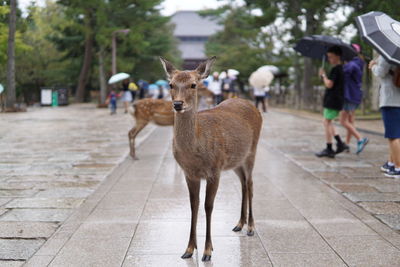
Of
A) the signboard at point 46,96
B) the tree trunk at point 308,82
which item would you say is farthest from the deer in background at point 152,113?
the signboard at point 46,96

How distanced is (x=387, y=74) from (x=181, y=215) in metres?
3.64

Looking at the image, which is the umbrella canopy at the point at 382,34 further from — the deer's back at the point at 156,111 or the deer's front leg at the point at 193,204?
the deer's back at the point at 156,111

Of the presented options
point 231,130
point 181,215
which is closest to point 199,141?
point 231,130

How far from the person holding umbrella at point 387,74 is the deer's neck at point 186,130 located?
3121 millimetres

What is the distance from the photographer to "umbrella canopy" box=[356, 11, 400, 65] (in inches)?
218

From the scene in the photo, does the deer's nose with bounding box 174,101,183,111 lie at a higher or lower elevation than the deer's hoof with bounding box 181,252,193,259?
higher

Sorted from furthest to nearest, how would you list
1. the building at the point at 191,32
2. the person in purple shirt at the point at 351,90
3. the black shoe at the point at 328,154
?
1. the building at the point at 191,32
2. the black shoe at the point at 328,154
3. the person in purple shirt at the point at 351,90

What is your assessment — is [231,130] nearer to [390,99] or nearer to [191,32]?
[390,99]

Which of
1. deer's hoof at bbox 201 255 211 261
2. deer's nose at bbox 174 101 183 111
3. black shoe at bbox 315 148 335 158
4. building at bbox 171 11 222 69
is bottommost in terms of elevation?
deer's hoof at bbox 201 255 211 261

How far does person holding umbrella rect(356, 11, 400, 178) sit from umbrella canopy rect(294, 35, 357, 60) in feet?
5.65

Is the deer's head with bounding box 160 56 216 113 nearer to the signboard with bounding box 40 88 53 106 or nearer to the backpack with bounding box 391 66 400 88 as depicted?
the backpack with bounding box 391 66 400 88

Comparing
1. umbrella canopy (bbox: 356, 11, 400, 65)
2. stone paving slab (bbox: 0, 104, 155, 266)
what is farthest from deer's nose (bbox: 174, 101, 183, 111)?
umbrella canopy (bbox: 356, 11, 400, 65)

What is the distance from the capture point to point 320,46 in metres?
9.26

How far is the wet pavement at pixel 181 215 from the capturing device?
382cm
